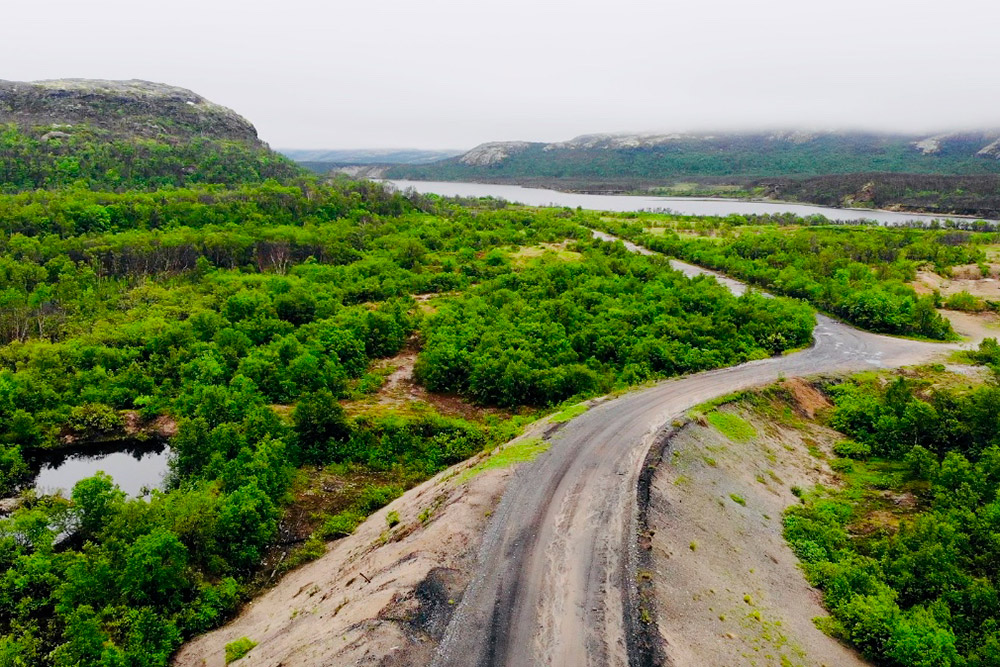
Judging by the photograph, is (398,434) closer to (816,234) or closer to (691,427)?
(691,427)

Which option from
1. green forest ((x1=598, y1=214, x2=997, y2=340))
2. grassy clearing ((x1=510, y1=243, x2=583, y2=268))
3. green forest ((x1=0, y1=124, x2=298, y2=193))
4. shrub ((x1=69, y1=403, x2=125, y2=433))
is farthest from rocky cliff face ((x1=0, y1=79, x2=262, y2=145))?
green forest ((x1=598, y1=214, x2=997, y2=340))

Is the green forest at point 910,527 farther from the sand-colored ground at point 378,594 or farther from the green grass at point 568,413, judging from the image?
the sand-colored ground at point 378,594

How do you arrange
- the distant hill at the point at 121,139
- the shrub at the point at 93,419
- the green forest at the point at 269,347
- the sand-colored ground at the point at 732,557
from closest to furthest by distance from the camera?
the sand-colored ground at the point at 732,557, the green forest at the point at 269,347, the shrub at the point at 93,419, the distant hill at the point at 121,139

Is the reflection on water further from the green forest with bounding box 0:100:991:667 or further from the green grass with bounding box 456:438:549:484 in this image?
the green grass with bounding box 456:438:549:484

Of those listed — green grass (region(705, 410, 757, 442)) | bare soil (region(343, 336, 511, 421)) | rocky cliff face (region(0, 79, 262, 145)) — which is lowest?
bare soil (region(343, 336, 511, 421))

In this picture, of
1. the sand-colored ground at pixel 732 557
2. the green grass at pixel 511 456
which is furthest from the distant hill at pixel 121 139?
the sand-colored ground at pixel 732 557

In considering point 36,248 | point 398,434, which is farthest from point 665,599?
point 36,248
